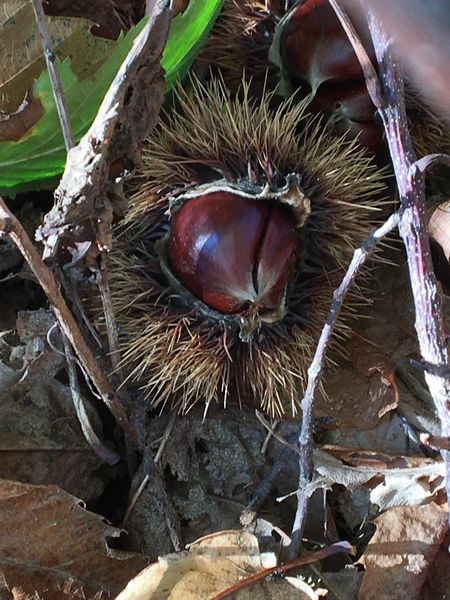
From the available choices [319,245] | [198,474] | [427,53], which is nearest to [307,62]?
[319,245]

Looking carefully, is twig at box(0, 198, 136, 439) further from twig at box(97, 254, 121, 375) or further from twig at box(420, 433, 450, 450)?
twig at box(420, 433, 450, 450)

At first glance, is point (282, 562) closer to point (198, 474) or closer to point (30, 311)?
point (198, 474)

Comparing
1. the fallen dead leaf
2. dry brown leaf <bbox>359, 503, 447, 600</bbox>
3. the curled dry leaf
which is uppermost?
the fallen dead leaf

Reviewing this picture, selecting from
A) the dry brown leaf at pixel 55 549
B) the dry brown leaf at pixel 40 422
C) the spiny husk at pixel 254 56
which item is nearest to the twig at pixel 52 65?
the dry brown leaf at pixel 40 422

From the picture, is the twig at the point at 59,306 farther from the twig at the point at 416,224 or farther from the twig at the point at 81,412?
the twig at the point at 416,224

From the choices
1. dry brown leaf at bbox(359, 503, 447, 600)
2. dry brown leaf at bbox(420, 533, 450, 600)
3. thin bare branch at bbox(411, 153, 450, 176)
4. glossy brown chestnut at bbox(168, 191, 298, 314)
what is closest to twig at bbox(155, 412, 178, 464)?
glossy brown chestnut at bbox(168, 191, 298, 314)

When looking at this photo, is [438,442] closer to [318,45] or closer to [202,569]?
[202,569]
